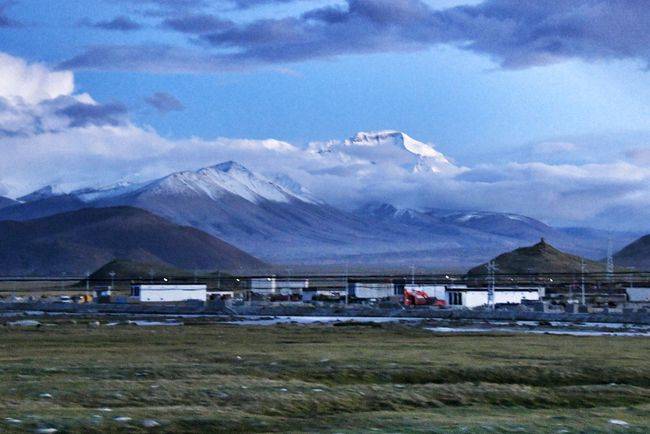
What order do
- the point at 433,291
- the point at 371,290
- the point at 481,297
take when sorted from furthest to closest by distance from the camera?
the point at 371,290
the point at 433,291
the point at 481,297

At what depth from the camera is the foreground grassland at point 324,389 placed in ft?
80.3

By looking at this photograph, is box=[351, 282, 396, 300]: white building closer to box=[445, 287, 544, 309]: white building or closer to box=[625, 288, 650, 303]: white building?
box=[445, 287, 544, 309]: white building

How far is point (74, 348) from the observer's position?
53125 millimetres

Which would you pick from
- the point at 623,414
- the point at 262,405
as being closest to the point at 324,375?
the point at 262,405

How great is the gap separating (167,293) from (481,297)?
1824 inches

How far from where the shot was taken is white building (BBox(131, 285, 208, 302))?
164875 mm

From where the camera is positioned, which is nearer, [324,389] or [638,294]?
[324,389]

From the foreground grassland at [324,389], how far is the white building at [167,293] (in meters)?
112

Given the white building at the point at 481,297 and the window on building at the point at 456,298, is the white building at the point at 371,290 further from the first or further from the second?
the window on building at the point at 456,298

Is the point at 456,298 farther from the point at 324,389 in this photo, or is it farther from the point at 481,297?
the point at 324,389

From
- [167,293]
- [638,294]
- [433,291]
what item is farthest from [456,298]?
[167,293]

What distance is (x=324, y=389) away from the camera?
102 feet

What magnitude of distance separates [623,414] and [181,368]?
48.5ft

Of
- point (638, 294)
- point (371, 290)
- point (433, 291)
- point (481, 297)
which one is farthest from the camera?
point (371, 290)
